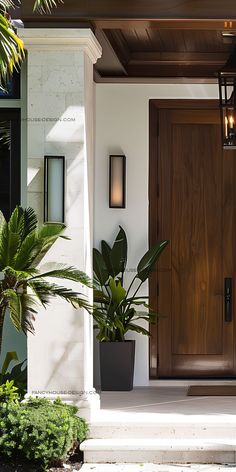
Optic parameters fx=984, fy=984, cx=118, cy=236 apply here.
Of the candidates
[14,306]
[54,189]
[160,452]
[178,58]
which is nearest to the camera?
[14,306]

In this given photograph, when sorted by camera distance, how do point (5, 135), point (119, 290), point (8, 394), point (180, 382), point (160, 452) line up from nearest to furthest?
point (160, 452) → point (8, 394) → point (5, 135) → point (119, 290) → point (180, 382)

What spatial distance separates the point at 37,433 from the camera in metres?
7.53

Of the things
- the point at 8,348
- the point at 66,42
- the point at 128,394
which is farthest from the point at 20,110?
the point at 128,394

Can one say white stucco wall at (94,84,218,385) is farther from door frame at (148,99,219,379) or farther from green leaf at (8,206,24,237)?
green leaf at (8,206,24,237)

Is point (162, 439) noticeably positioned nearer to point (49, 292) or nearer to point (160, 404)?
point (160, 404)

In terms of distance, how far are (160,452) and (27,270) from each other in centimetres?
186

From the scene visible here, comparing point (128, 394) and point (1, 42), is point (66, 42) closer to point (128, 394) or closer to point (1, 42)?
point (1, 42)

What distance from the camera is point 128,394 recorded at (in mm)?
10000

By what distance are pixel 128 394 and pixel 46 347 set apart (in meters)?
1.88

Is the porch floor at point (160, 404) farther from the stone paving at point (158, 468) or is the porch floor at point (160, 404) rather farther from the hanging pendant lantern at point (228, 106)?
the hanging pendant lantern at point (228, 106)

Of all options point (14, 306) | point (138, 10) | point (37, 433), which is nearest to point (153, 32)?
point (138, 10)

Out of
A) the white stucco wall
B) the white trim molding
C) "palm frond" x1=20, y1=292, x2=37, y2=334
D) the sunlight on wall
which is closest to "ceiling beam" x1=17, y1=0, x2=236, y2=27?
the white trim molding

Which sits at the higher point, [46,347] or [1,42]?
[1,42]

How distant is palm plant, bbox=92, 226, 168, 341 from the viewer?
10.1 meters
